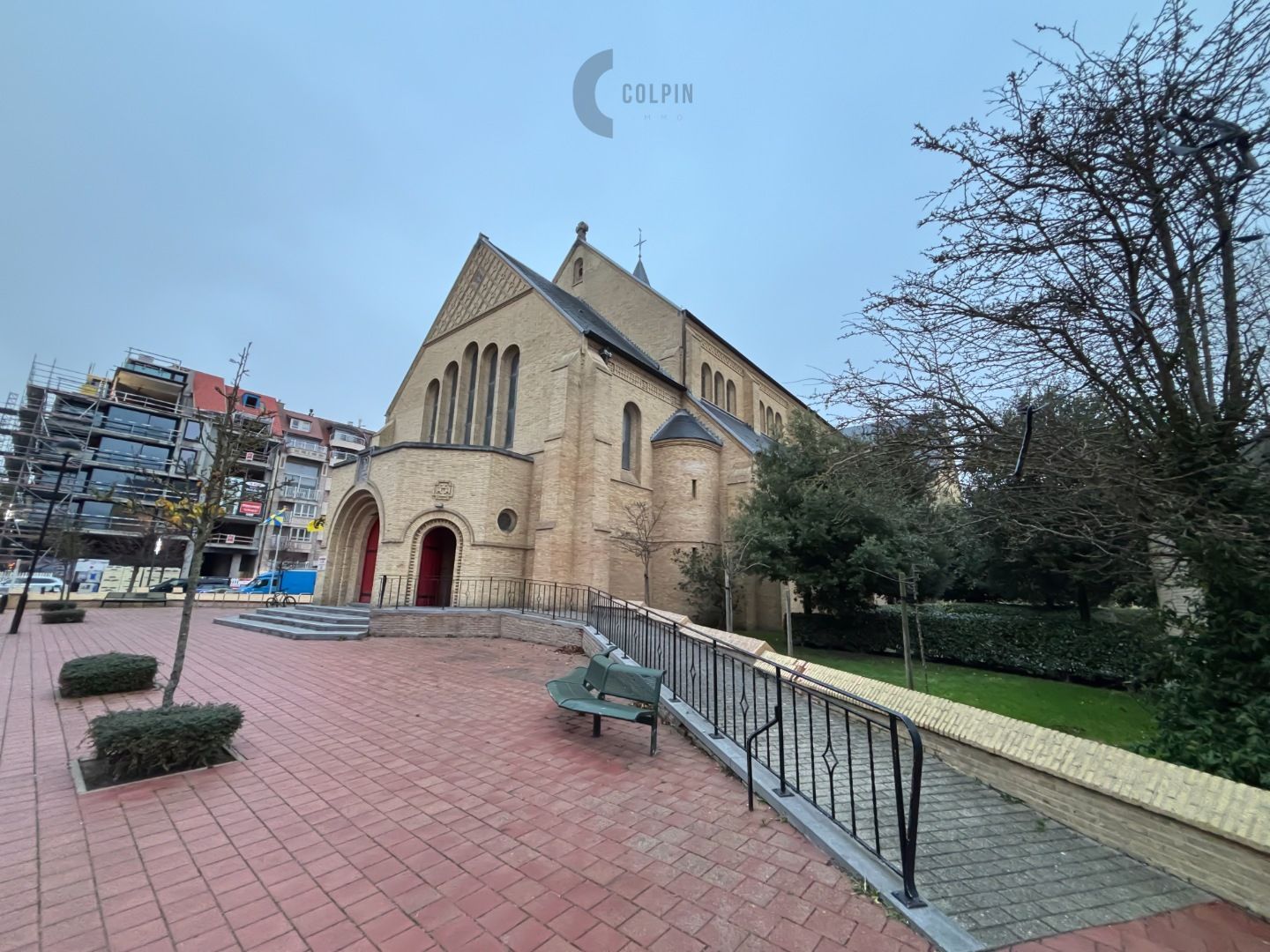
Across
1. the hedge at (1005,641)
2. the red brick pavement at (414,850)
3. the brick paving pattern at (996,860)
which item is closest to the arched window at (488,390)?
the hedge at (1005,641)

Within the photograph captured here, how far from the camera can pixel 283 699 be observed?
22.1 feet

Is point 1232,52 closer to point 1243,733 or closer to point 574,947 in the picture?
point 1243,733

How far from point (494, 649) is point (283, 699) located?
184 inches

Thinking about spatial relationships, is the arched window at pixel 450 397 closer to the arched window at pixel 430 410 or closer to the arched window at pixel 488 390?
the arched window at pixel 430 410

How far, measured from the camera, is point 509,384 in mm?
19391

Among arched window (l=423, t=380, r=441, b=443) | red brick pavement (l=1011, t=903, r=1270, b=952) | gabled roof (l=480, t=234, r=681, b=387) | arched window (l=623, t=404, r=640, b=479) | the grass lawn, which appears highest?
gabled roof (l=480, t=234, r=681, b=387)

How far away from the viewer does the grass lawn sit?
739 centimetres

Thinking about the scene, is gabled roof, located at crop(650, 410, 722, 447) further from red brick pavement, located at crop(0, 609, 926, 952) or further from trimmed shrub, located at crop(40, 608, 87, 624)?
trimmed shrub, located at crop(40, 608, 87, 624)

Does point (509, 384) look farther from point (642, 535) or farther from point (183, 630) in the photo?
point (183, 630)

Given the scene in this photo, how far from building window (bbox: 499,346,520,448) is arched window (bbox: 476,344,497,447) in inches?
19.2

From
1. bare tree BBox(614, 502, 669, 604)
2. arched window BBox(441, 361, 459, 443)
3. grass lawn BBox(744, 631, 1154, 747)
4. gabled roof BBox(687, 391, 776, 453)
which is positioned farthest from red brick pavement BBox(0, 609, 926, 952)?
arched window BBox(441, 361, 459, 443)

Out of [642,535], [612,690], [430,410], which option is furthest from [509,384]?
[612,690]

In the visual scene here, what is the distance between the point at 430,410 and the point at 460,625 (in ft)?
39.6

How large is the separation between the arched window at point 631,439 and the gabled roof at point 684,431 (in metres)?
0.75
